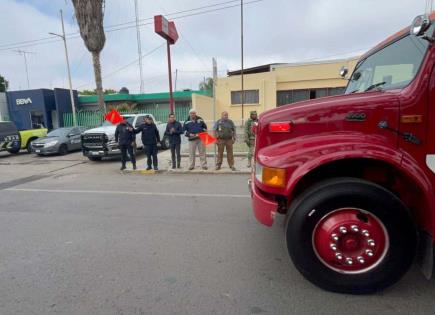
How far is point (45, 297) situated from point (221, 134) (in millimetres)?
6419

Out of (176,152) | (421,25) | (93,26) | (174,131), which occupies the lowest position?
(176,152)

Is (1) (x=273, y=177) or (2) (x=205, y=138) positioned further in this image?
(2) (x=205, y=138)

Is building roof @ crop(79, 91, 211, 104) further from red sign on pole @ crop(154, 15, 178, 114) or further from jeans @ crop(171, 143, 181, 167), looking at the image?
jeans @ crop(171, 143, 181, 167)

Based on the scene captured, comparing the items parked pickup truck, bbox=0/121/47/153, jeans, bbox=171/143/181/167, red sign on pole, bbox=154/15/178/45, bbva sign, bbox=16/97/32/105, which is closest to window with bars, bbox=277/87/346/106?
red sign on pole, bbox=154/15/178/45

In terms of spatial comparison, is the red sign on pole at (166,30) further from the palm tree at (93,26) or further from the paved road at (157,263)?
the palm tree at (93,26)

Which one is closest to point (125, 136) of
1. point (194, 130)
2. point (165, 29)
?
point (194, 130)

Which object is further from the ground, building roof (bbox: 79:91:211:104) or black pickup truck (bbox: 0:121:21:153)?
building roof (bbox: 79:91:211:104)

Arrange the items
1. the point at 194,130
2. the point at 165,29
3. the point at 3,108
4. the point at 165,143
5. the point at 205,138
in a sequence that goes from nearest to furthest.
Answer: the point at 205,138
the point at 194,130
the point at 165,29
the point at 165,143
the point at 3,108

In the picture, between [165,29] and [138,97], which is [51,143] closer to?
[165,29]

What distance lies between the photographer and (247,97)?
20359 millimetres

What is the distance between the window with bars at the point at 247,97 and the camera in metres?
20.2

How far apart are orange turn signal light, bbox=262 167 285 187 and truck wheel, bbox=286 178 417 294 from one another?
0.24 metres

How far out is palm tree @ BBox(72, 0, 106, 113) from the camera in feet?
44.0

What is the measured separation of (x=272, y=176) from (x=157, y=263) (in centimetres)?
Result: 165
